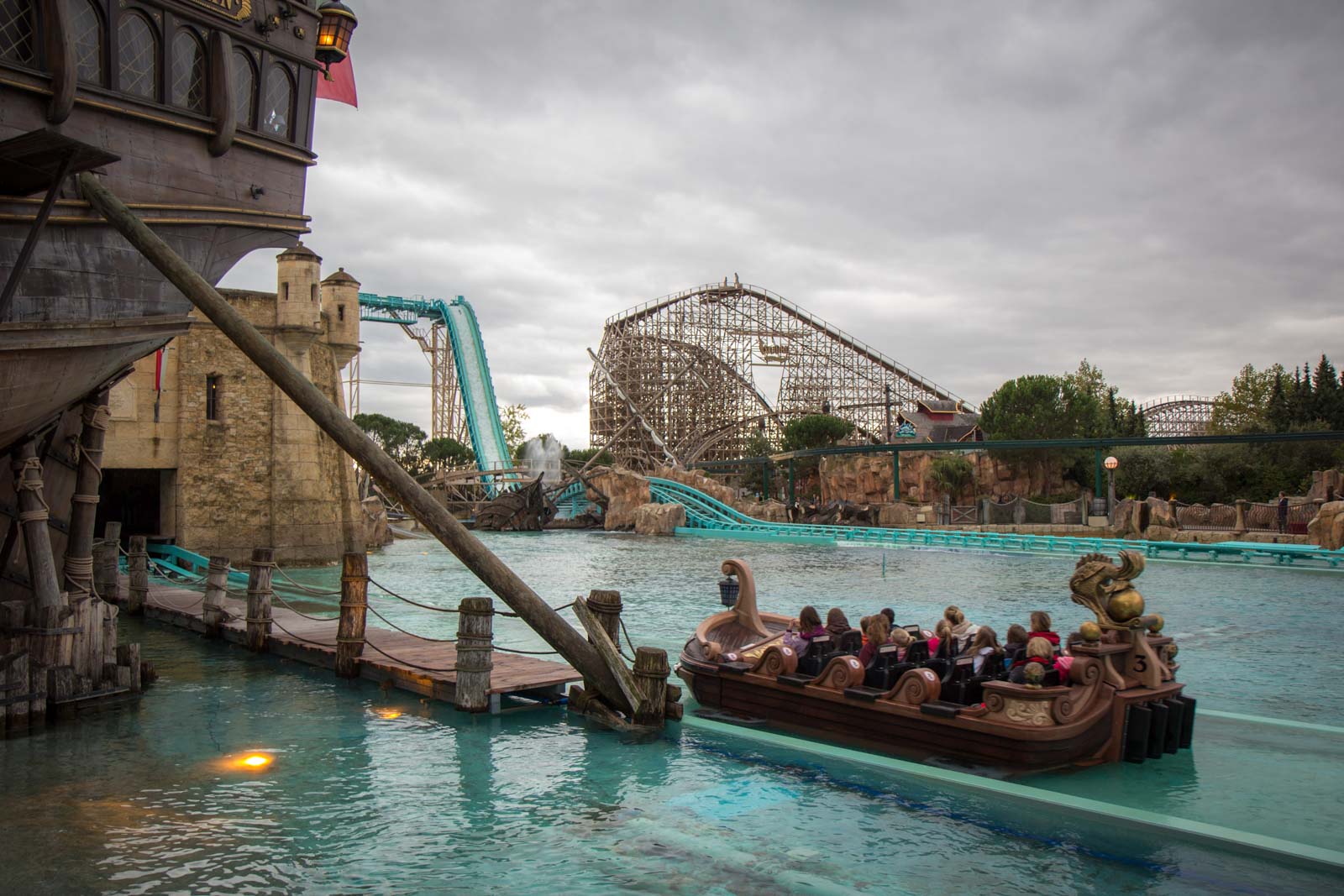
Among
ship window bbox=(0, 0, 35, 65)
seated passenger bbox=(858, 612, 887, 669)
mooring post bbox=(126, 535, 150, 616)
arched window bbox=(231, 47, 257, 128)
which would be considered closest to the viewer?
ship window bbox=(0, 0, 35, 65)

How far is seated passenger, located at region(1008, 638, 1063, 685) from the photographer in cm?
740

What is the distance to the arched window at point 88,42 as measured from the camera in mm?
8680

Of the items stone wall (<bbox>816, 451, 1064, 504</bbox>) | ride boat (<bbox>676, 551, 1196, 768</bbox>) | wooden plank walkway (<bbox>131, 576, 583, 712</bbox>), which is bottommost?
wooden plank walkway (<bbox>131, 576, 583, 712</bbox>)

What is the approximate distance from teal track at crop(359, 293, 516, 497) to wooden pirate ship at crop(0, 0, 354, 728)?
39520 millimetres

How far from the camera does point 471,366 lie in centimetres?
5078

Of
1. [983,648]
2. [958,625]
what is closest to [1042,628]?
[983,648]

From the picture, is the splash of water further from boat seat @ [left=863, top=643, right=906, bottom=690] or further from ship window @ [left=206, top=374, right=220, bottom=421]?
boat seat @ [left=863, top=643, right=906, bottom=690]

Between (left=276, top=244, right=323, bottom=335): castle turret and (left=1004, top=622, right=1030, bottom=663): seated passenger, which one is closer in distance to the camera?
(left=1004, top=622, right=1030, bottom=663): seated passenger

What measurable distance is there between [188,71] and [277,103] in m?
1.09

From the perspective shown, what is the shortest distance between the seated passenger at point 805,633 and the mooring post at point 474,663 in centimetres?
282

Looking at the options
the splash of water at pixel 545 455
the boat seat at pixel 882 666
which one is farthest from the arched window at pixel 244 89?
the splash of water at pixel 545 455

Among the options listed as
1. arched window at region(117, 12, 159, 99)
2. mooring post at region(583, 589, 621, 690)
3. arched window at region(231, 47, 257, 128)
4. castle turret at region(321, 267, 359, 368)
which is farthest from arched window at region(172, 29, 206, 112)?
castle turret at region(321, 267, 359, 368)

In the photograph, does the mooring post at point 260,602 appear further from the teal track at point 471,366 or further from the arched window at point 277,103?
the teal track at point 471,366

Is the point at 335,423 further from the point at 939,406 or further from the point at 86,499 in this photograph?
the point at 939,406
